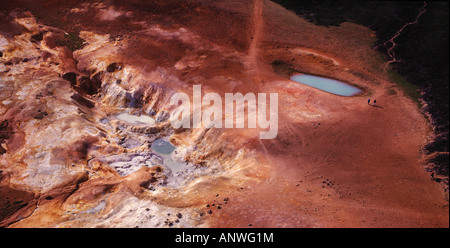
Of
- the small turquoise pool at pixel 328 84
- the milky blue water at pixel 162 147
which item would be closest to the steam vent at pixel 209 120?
the milky blue water at pixel 162 147

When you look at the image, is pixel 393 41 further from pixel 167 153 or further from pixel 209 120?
pixel 167 153

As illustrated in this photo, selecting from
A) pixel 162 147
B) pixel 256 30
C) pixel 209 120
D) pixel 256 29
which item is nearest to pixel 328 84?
pixel 256 30

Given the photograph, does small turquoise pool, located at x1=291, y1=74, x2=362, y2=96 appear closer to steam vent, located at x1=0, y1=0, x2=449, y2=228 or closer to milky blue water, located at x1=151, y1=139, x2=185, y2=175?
steam vent, located at x1=0, y1=0, x2=449, y2=228

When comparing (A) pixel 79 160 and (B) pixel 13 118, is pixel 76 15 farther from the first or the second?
(A) pixel 79 160

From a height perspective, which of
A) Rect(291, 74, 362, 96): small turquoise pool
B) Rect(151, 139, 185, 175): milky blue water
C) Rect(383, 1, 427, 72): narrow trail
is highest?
Rect(383, 1, 427, 72): narrow trail

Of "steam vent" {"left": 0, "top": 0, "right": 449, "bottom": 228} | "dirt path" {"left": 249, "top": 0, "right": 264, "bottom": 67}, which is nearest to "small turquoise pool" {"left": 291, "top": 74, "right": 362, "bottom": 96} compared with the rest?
"steam vent" {"left": 0, "top": 0, "right": 449, "bottom": 228}

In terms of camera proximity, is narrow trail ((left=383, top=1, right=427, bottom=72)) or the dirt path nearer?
narrow trail ((left=383, top=1, right=427, bottom=72))
